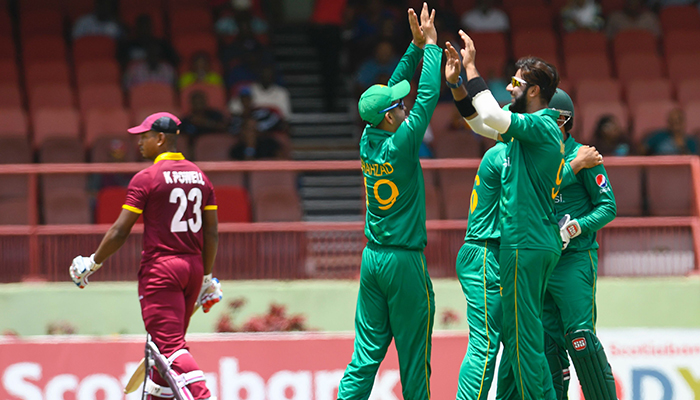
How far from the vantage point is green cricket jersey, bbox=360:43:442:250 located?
15.6 ft

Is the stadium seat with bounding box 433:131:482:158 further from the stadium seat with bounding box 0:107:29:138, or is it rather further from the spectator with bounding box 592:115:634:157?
the stadium seat with bounding box 0:107:29:138

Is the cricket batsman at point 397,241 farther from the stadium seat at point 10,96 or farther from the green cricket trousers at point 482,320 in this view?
the stadium seat at point 10,96

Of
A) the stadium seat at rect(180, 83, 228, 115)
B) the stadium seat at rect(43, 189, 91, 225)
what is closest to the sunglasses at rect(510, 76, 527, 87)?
the stadium seat at rect(43, 189, 91, 225)

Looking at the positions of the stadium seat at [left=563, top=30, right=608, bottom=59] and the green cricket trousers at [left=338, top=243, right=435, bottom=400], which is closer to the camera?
the green cricket trousers at [left=338, top=243, right=435, bottom=400]

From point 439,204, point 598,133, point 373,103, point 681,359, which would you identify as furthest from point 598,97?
point 373,103

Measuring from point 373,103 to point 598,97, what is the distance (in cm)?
730

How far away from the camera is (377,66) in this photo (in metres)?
11.5

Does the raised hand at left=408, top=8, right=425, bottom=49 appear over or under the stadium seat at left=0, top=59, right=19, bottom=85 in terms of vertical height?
under

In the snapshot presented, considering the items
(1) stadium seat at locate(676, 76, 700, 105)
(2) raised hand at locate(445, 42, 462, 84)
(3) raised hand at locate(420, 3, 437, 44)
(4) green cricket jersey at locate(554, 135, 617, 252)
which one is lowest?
(4) green cricket jersey at locate(554, 135, 617, 252)

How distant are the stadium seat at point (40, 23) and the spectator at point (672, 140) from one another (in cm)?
841

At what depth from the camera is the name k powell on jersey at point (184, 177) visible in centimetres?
549

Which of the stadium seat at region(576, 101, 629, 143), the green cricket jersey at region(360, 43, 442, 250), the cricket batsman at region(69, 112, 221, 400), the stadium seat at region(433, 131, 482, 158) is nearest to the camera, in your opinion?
the green cricket jersey at region(360, 43, 442, 250)

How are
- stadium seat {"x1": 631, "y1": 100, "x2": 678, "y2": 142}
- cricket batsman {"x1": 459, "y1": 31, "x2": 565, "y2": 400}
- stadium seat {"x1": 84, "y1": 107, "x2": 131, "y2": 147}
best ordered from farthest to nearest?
1. stadium seat {"x1": 631, "y1": 100, "x2": 678, "y2": 142}
2. stadium seat {"x1": 84, "y1": 107, "x2": 131, "y2": 147}
3. cricket batsman {"x1": 459, "y1": 31, "x2": 565, "y2": 400}

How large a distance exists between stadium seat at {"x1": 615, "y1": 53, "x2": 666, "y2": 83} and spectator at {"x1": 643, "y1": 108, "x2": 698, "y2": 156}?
193 cm
